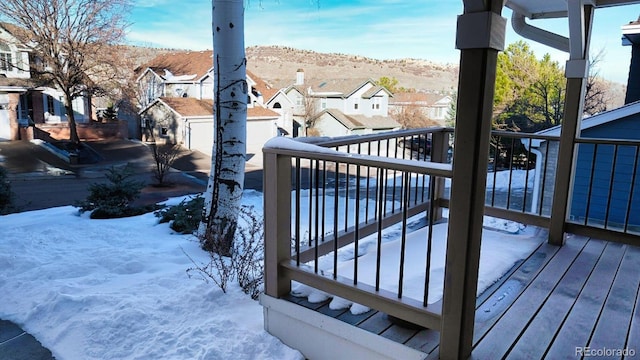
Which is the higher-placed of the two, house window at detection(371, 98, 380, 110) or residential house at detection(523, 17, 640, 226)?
house window at detection(371, 98, 380, 110)

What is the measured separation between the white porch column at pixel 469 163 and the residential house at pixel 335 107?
2597 centimetres

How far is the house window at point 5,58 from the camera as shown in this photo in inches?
805

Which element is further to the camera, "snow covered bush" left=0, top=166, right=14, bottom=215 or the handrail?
"snow covered bush" left=0, top=166, right=14, bottom=215

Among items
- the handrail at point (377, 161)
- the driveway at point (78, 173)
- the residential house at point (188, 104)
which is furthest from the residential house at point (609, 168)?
the residential house at point (188, 104)

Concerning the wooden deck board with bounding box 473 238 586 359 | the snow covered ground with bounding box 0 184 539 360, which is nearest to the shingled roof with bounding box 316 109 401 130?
the snow covered ground with bounding box 0 184 539 360

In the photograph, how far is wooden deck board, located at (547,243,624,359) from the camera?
2037 millimetres

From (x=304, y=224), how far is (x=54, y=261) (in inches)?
141

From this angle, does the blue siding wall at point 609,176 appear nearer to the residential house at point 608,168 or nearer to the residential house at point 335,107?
the residential house at point 608,168

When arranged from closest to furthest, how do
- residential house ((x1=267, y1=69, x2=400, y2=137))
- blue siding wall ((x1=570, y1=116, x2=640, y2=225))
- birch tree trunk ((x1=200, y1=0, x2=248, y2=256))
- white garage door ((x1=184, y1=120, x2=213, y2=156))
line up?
1. birch tree trunk ((x1=200, y1=0, x2=248, y2=256))
2. blue siding wall ((x1=570, y1=116, x2=640, y2=225))
3. white garage door ((x1=184, y1=120, x2=213, y2=156))
4. residential house ((x1=267, y1=69, x2=400, y2=137))

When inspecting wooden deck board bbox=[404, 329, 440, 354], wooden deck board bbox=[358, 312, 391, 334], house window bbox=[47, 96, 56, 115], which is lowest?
wooden deck board bbox=[358, 312, 391, 334]

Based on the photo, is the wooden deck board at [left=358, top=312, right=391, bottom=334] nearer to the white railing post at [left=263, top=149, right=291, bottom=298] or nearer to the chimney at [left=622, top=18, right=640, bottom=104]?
the white railing post at [left=263, top=149, right=291, bottom=298]

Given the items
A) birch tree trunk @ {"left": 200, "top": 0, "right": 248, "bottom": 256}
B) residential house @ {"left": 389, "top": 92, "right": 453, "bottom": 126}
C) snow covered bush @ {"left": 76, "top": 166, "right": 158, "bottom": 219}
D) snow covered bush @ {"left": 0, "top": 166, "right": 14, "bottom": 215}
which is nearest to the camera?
birch tree trunk @ {"left": 200, "top": 0, "right": 248, "bottom": 256}

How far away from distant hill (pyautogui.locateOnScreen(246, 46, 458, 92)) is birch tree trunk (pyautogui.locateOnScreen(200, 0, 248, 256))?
3585 cm

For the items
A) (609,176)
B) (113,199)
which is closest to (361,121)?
(609,176)
